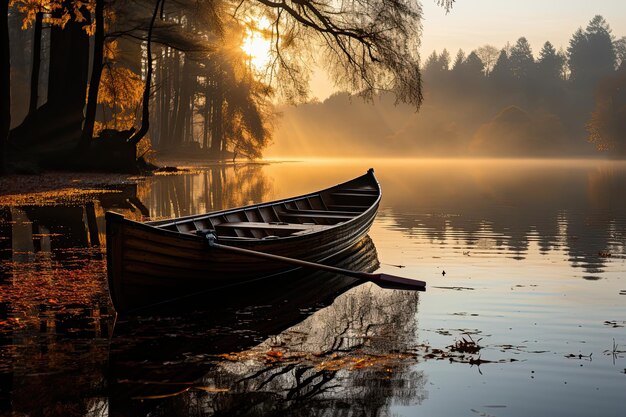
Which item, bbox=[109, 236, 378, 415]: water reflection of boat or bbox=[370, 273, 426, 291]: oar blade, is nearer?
bbox=[109, 236, 378, 415]: water reflection of boat

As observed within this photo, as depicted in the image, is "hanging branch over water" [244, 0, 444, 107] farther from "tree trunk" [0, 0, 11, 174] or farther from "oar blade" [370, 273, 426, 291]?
"oar blade" [370, 273, 426, 291]

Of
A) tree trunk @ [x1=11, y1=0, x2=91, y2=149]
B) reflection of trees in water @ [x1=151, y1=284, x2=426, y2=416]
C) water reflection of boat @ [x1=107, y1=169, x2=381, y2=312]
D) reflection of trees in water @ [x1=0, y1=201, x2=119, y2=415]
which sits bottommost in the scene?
reflection of trees in water @ [x1=151, y1=284, x2=426, y2=416]

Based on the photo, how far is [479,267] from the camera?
1309cm

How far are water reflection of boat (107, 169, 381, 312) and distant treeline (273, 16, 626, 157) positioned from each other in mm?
77370

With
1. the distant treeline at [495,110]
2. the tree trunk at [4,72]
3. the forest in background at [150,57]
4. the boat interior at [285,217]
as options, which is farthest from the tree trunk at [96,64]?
the distant treeline at [495,110]

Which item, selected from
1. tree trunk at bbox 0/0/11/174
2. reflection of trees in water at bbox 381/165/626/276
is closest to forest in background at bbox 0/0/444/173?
tree trunk at bbox 0/0/11/174

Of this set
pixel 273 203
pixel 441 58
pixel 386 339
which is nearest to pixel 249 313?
pixel 386 339

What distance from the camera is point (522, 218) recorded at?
22.4 meters

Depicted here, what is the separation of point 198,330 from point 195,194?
18755 mm

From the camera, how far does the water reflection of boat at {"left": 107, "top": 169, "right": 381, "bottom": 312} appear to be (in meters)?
8.57

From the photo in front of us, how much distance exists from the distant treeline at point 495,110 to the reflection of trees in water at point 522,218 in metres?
56.9

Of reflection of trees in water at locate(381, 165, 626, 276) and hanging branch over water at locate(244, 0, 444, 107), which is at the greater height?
hanging branch over water at locate(244, 0, 444, 107)

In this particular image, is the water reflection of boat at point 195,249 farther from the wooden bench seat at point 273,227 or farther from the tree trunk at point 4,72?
the tree trunk at point 4,72

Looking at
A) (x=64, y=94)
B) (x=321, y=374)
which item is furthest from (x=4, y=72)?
(x=321, y=374)
